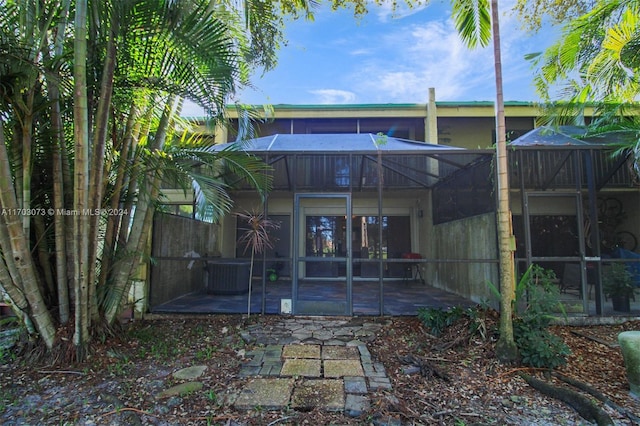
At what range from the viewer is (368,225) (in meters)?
10.6

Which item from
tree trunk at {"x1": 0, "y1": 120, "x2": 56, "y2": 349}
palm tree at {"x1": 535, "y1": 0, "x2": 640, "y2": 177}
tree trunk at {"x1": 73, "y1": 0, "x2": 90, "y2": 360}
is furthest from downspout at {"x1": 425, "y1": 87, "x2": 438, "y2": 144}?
tree trunk at {"x1": 0, "y1": 120, "x2": 56, "y2": 349}

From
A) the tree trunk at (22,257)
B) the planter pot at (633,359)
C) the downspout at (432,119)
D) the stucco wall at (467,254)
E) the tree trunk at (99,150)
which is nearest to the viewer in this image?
the planter pot at (633,359)

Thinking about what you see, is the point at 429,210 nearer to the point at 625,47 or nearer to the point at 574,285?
the point at 574,285

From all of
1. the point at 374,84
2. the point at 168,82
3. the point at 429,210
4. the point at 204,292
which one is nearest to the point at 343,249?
the point at 429,210

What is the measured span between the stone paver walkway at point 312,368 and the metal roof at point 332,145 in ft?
9.79

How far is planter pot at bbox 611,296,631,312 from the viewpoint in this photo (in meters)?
5.60

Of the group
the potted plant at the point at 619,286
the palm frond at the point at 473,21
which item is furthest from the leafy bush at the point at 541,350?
the palm frond at the point at 473,21

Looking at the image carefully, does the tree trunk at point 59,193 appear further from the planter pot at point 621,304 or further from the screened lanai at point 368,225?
the planter pot at point 621,304

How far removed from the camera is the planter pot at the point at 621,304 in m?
5.60

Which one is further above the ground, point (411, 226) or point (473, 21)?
point (473, 21)

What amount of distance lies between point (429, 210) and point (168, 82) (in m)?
7.73

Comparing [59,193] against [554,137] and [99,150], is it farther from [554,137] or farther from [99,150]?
[554,137]

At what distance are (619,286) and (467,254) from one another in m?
2.43

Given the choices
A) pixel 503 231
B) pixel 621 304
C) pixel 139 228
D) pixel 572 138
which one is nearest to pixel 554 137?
pixel 572 138
